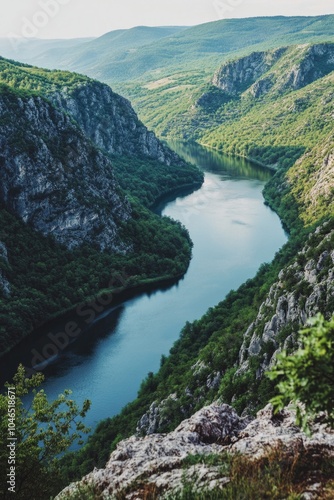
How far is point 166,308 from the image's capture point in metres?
80.6

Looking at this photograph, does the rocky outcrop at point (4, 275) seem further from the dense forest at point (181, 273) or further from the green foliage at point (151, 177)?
the green foliage at point (151, 177)

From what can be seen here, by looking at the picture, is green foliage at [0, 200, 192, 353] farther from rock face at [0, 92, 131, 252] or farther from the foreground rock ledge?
the foreground rock ledge

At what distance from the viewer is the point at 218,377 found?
4366 cm

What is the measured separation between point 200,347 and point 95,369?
13.6 meters

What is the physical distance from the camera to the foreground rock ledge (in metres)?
14.3

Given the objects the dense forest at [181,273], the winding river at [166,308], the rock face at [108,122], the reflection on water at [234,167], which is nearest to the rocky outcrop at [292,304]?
the dense forest at [181,273]

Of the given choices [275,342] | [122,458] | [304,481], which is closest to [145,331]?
[275,342]

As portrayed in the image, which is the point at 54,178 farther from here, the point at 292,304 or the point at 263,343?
the point at 263,343

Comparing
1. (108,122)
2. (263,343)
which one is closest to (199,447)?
(263,343)

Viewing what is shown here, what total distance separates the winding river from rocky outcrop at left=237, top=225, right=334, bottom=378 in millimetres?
20967

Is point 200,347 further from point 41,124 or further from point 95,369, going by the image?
point 41,124

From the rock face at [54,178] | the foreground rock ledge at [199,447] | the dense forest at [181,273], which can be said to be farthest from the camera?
the rock face at [54,178]

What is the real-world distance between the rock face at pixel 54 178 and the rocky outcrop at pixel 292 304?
55.2 meters

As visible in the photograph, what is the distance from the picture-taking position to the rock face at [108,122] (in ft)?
497
